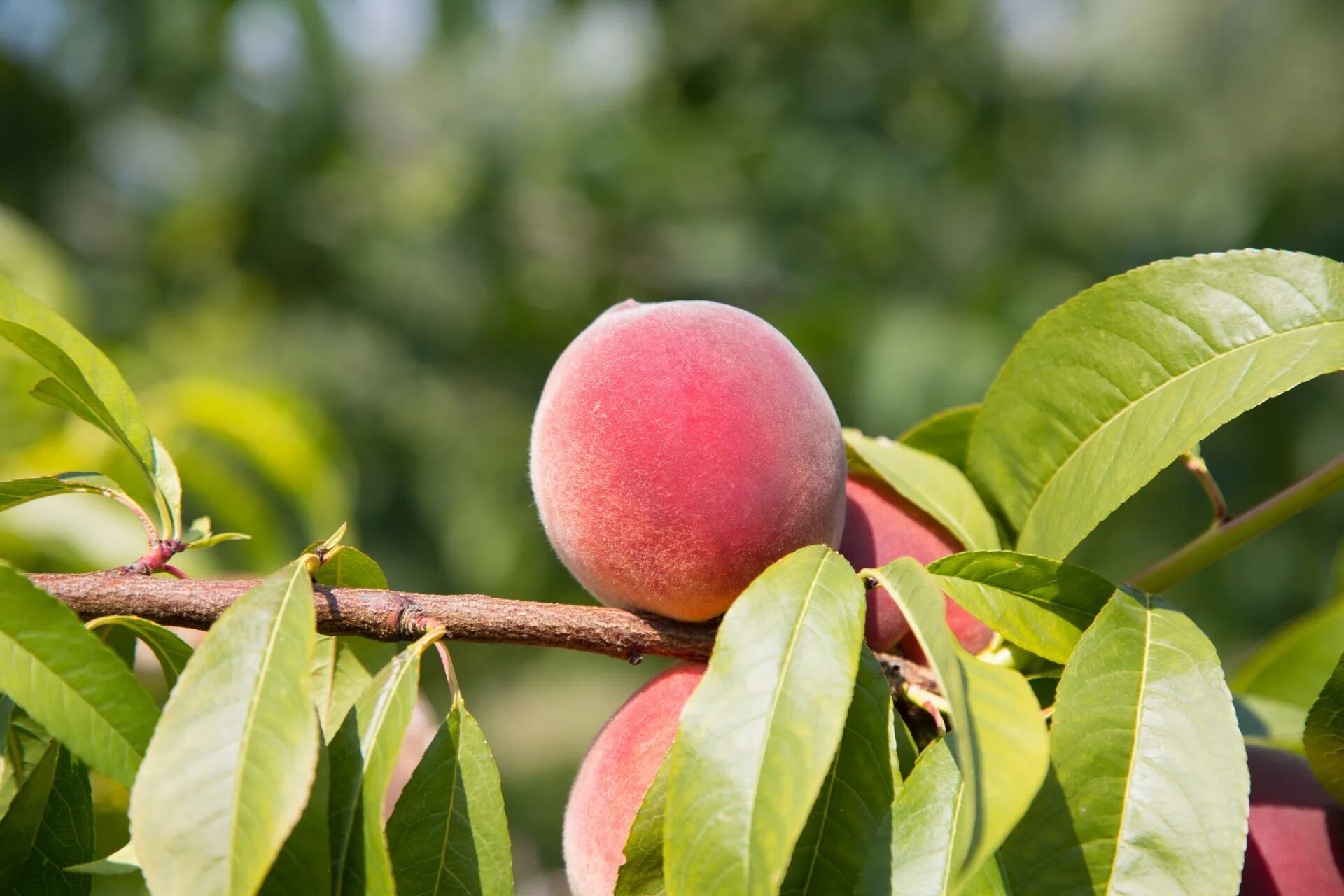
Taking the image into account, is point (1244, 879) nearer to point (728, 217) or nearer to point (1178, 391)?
point (1178, 391)

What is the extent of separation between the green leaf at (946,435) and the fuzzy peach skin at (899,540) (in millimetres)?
64

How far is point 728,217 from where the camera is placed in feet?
11.2

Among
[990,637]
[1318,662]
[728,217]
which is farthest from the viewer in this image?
[728,217]

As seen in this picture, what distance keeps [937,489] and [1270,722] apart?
0.39 meters

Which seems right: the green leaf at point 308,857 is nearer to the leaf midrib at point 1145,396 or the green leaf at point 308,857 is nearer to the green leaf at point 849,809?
the green leaf at point 849,809

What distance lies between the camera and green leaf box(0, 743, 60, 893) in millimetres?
601

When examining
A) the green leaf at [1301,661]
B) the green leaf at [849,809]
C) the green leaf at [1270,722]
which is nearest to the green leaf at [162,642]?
the green leaf at [849,809]

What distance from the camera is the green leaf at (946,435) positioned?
32.5 inches

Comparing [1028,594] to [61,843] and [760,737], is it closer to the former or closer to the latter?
[760,737]

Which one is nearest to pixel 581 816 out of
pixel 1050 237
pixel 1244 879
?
pixel 1244 879

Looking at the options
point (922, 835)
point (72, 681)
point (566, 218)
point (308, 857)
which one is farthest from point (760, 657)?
point (566, 218)

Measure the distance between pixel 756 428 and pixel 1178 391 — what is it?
249 mm

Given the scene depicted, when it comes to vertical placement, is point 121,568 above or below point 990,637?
above

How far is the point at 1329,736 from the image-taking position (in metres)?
0.60
